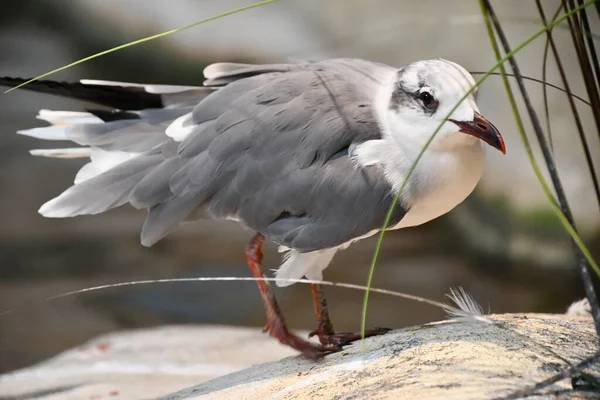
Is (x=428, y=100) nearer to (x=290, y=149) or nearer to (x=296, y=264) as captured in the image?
(x=290, y=149)

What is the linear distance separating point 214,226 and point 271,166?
228 cm

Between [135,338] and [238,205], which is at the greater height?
[238,205]

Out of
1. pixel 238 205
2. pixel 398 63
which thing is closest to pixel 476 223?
pixel 398 63

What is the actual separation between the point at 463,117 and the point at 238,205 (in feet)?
2.37

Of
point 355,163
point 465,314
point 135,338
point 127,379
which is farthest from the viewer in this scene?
point 135,338

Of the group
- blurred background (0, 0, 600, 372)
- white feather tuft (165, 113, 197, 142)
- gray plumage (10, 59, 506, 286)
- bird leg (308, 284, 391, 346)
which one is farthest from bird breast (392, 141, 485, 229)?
blurred background (0, 0, 600, 372)

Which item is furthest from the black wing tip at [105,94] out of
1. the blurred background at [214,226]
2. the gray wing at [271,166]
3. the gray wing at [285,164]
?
the blurred background at [214,226]

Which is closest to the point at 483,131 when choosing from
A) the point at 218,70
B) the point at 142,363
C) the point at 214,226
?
the point at 218,70

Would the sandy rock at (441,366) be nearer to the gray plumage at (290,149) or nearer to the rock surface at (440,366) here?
the rock surface at (440,366)

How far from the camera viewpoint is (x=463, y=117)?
69.8 inches

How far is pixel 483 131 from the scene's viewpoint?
1.74m

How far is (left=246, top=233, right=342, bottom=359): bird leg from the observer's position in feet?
6.90

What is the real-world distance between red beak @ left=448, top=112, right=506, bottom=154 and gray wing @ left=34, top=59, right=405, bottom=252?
0.29 meters

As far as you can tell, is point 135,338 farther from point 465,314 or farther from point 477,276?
point 465,314
